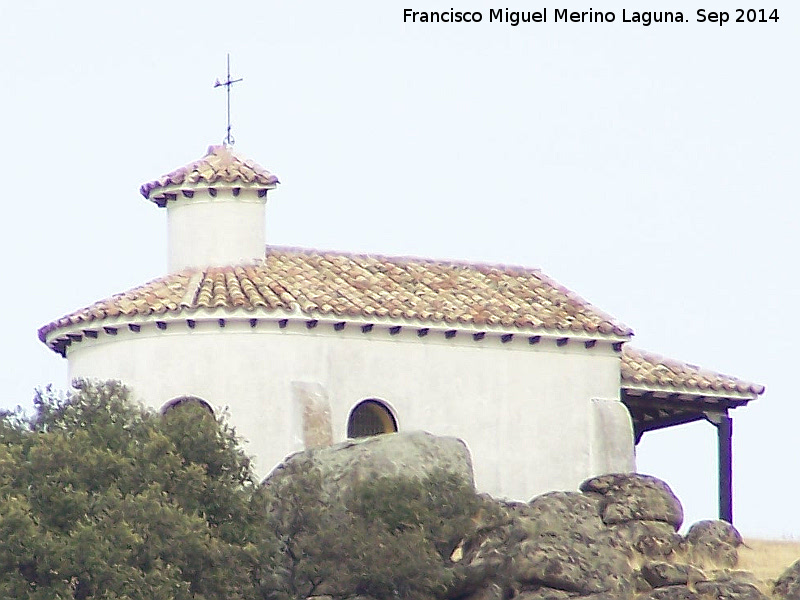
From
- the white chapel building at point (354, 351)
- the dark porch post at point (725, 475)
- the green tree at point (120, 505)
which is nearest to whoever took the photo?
the green tree at point (120, 505)

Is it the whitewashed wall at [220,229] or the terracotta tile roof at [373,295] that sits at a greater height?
the whitewashed wall at [220,229]

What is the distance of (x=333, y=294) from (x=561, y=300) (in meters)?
5.20

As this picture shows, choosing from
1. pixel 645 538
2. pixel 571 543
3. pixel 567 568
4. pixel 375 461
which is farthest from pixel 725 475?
pixel 375 461

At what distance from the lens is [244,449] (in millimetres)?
42344

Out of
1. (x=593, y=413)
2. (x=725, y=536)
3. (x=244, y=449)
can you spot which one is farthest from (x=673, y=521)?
(x=244, y=449)

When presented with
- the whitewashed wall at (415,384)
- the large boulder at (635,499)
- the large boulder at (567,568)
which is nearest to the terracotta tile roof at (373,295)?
the whitewashed wall at (415,384)

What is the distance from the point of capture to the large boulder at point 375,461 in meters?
39.5

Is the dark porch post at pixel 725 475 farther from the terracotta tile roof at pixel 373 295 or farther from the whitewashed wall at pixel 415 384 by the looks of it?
the terracotta tile roof at pixel 373 295

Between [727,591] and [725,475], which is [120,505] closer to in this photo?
[727,591]

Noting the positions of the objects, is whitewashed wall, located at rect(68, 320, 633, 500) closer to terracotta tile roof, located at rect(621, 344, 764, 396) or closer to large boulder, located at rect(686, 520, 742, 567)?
terracotta tile roof, located at rect(621, 344, 764, 396)

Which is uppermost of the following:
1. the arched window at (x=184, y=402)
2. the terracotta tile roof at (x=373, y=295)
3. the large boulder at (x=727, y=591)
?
the terracotta tile roof at (x=373, y=295)

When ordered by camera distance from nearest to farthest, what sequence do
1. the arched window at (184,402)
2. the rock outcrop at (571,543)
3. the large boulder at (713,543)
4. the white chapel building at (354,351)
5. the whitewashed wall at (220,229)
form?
the rock outcrop at (571,543), the large boulder at (713,543), the arched window at (184,402), the white chapel building at (354,351), the whitewashed wall at (220,229)

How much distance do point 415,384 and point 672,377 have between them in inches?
234

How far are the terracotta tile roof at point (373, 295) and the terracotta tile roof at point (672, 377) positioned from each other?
1414 millimetres
